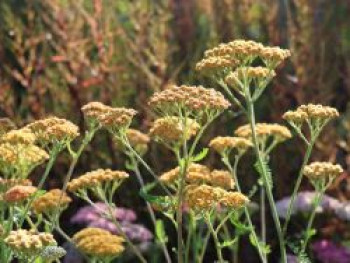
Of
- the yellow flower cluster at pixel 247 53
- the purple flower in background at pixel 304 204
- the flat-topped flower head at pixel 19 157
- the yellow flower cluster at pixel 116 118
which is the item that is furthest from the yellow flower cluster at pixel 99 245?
the purple flower in background at pixel 304 204

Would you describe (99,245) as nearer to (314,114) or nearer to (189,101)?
(189,101)

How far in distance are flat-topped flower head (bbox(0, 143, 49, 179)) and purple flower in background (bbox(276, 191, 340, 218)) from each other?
6.77ft

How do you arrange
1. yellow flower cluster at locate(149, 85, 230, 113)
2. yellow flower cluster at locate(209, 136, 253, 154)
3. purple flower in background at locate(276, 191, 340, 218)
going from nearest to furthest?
yellow flower cluster at locate(149, 85, 230, 113) → yellow flower cluster at locate(209, 136, 253, 154) → purple flower in background at locate(276, 191, 340, 218)

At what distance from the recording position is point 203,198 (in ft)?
8.92

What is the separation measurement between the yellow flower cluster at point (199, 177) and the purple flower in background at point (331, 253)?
159 centimetres

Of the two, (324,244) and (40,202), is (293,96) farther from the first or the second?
(40,202)

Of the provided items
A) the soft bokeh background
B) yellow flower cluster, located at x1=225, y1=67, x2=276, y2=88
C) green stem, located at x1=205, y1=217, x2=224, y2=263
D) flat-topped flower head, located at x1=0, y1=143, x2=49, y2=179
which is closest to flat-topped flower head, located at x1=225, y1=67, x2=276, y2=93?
yellow flower cluster, located at x1=225, y1=67, x2=276, y2=88

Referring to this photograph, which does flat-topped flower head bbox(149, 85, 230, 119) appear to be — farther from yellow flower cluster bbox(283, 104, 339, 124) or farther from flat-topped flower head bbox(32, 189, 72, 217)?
flat-topped flower head bbox(32, 189, 72, 217)

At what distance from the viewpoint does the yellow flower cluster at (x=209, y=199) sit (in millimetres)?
2713

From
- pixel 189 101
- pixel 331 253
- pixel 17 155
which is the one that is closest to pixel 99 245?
pixel 17 155

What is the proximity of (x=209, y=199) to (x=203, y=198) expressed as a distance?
0.02 m

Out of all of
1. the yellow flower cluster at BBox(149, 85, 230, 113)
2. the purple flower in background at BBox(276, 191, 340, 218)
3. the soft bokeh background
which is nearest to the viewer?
the yellow flower cluster at BBox(149, 85, 230, 113)

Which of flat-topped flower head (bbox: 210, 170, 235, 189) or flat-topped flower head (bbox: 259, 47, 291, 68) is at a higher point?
flat-topped flower head (bbox: 259, 47, 291, 68)

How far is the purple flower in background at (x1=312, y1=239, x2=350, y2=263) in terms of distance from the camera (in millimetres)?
4555
